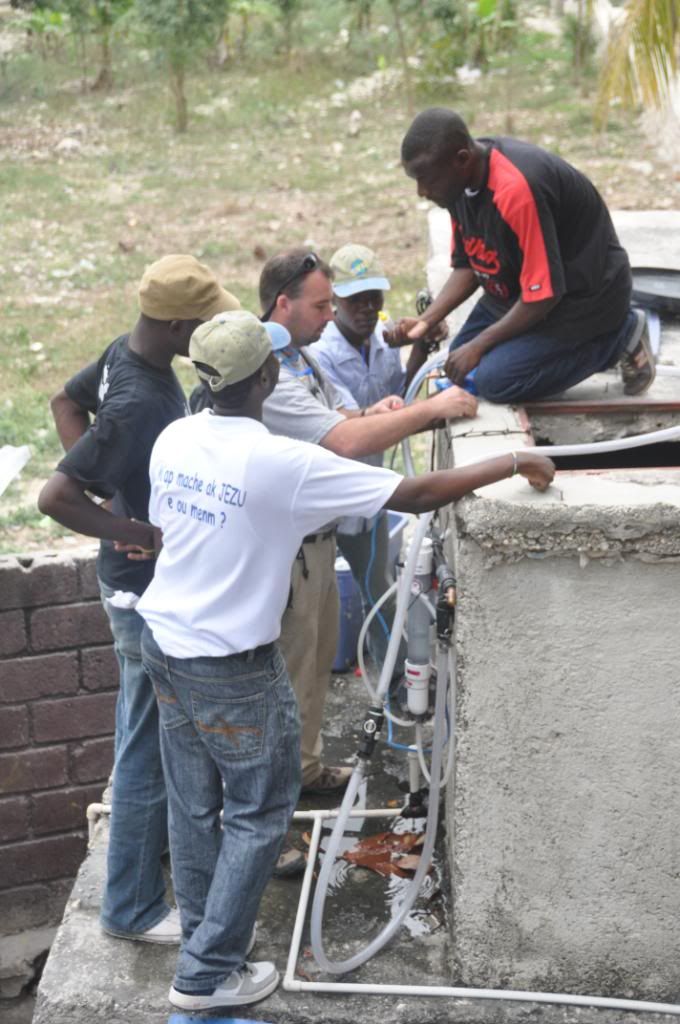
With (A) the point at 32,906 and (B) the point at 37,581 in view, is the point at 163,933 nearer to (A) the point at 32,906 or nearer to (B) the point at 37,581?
(B) the point at 37,581

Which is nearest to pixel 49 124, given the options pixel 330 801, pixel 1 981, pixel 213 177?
pixel 213 177

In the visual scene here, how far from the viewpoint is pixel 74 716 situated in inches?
217

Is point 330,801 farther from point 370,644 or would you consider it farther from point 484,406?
point 484,406

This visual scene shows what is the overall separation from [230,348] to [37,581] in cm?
237

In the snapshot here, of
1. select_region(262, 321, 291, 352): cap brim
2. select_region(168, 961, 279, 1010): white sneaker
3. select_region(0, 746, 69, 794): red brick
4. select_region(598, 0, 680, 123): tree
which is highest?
A: select_region(598, 0, 680, 123): tree

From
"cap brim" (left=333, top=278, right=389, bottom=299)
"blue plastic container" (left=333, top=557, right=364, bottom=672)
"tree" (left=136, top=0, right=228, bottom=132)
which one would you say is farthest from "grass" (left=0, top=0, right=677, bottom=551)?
"cap brim" (left=333, top=278, right=389, bottom=299)

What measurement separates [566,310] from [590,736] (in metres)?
1.34

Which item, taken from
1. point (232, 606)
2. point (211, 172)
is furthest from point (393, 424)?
point (211, 172)

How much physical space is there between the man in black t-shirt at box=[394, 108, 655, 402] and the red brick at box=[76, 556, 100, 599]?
1.93m

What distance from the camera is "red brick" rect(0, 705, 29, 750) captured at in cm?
543

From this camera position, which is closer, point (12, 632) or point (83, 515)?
point (83, 515)

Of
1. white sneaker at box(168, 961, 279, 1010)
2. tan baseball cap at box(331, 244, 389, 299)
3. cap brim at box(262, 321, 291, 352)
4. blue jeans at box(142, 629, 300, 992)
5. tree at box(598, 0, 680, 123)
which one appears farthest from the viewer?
tree at box(598, 0, 680, 123)

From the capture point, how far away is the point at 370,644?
5184 millimetres

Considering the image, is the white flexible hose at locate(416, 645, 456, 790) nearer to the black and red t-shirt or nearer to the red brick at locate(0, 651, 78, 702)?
the black and red t-shirt
